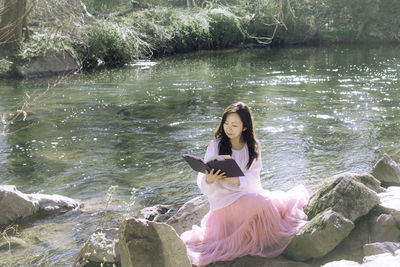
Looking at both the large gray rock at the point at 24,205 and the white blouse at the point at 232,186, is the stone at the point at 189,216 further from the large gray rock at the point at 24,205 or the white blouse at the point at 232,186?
the large gray rock at the point at 24,205

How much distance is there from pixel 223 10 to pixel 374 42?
31.0 feet

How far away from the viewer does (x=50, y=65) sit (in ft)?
56.1

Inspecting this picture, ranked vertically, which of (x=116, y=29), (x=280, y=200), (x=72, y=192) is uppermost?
(x=116, y=29)

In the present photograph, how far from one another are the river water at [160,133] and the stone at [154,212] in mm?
292

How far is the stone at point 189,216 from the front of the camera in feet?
15.6

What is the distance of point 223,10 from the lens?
985 inches

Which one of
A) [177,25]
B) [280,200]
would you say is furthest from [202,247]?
[177,25]

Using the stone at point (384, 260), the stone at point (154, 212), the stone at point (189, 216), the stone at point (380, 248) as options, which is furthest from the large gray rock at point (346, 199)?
the stone at point (154, 212)

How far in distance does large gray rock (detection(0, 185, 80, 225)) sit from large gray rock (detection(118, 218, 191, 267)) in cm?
246

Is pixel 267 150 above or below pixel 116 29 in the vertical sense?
below

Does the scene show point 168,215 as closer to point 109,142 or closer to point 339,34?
point 109,142

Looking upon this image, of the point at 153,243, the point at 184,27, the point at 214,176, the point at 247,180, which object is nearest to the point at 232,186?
the point at 247,180

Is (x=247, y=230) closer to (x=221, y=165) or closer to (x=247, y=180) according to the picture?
(x=247, y=180)

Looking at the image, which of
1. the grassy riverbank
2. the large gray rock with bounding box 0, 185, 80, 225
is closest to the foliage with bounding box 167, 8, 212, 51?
the grassy riverbank
